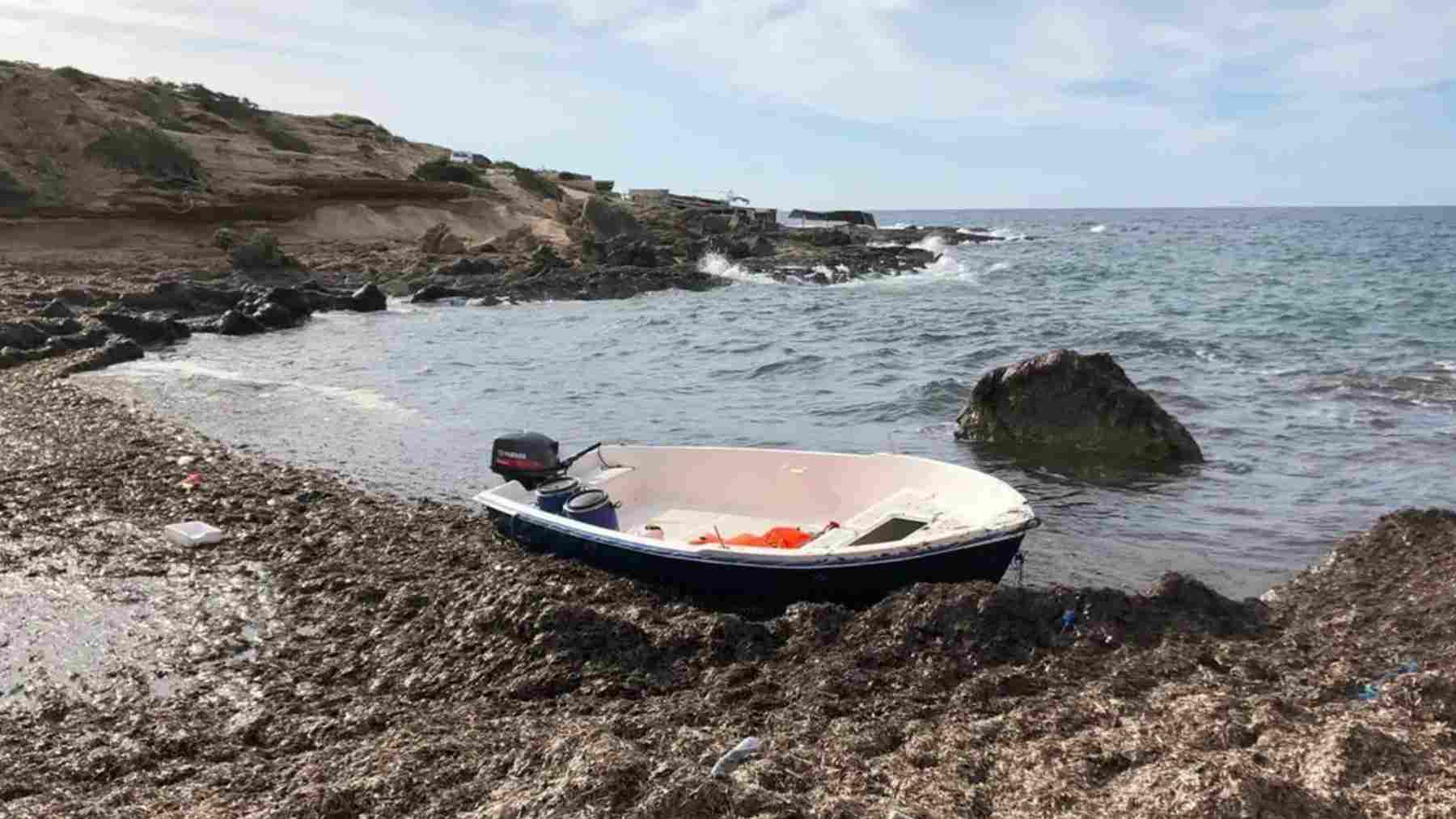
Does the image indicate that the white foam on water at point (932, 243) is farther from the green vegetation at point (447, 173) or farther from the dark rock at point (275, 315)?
the dark rock at point (275, 315)

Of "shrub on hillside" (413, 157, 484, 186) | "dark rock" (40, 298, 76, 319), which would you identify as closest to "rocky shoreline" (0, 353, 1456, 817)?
"dark rock" (40, 298, 76, 319)

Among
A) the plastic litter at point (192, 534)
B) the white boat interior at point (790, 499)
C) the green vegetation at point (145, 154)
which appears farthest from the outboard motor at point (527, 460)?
the green vegetation at point (145, 154)

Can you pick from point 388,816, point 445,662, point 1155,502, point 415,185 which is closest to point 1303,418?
point 1155,502

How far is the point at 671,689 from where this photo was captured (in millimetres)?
5910

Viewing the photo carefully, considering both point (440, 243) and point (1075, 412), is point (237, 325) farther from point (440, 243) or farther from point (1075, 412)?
point (1075, 412)

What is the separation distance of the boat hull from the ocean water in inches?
58.8

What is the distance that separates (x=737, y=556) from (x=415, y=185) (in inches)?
1702

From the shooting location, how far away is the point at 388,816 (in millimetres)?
4301

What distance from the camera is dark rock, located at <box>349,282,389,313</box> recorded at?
29734 mm

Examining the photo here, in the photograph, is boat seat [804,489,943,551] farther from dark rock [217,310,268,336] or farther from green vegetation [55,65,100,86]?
green vegetation [55,65,100,86]

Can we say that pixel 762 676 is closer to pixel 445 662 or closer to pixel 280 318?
pixel 445 662

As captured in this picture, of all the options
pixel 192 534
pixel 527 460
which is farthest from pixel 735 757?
pixel 192 534

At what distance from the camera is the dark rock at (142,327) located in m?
21.9

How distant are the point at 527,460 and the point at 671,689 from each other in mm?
4264
